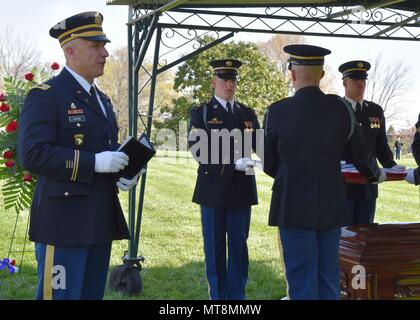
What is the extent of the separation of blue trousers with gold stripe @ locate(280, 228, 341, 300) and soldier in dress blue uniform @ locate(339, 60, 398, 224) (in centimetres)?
164

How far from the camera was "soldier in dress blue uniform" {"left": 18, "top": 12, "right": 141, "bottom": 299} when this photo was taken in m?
3.04

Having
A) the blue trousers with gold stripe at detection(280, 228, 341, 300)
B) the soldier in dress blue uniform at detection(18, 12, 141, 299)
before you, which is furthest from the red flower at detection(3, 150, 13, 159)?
the blue trousers with gold stripe at detection(280, 228, 341, 300)

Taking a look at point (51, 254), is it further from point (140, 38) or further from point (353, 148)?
point (140, 38)

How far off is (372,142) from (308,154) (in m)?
2.01

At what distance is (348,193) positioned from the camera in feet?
17.6

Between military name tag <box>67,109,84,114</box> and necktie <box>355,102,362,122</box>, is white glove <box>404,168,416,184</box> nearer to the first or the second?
necktie <box>355,102,362,122</box>

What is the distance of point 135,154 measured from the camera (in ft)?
10.7

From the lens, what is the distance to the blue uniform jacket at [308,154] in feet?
11.8

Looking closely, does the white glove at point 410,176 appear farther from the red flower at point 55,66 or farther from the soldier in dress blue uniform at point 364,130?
the red flower at point 55,66

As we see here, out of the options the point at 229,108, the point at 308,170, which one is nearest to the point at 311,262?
the point at 308,170

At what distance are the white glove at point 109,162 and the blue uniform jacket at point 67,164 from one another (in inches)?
1.4

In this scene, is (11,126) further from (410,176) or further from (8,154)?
(410,176)

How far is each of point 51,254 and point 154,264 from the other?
413 centimetres

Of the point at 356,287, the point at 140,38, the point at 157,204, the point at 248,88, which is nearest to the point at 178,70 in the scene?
the point at 248,88
